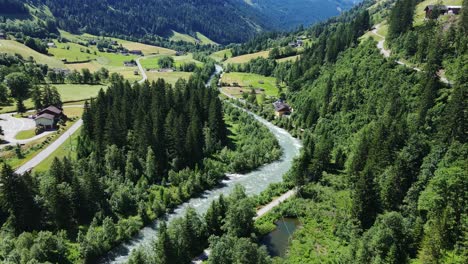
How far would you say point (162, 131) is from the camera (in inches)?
3617

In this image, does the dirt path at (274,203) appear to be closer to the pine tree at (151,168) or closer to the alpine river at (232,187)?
the alpine river at (232,187)

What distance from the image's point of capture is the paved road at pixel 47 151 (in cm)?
7938

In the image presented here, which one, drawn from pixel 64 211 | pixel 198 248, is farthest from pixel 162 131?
pixel 198 248

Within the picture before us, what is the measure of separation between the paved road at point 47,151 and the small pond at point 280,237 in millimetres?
54786

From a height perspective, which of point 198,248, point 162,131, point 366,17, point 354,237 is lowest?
point 198,248

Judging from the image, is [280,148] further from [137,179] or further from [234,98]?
[234,98]

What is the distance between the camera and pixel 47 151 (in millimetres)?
88938

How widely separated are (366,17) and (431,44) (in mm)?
64389

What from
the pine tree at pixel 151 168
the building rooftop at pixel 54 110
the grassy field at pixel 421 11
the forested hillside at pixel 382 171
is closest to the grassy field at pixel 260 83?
the forested hillside at pixel 382 171

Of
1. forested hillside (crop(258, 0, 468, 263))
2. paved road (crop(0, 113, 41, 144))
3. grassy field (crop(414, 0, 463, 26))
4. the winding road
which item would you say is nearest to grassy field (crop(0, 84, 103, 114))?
paved road (crop(0, 113, 41, 144))

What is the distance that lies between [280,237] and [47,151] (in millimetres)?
62246

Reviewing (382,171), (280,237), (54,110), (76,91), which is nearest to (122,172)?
(280,237)

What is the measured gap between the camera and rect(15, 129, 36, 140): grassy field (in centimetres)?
10021

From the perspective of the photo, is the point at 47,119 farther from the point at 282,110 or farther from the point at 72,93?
the point at 282,110
